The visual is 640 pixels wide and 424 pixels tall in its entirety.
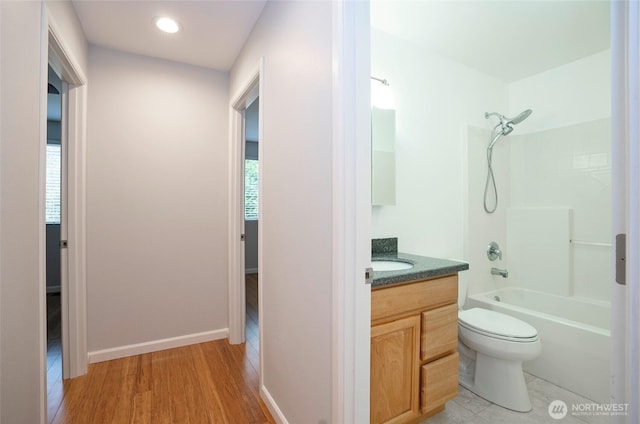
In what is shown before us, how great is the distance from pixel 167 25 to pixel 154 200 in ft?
4.17

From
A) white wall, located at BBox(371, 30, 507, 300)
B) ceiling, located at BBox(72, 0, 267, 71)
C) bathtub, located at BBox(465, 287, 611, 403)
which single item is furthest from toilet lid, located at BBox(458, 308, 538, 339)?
ceiling, located at BBox(72, 0, 267, 71)

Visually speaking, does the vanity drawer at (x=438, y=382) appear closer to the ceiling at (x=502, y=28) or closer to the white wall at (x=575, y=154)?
the white wall at (x=575, y=154)

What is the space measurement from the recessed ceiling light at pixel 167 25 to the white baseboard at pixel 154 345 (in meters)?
2.36

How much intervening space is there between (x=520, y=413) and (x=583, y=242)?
1574 millimetres

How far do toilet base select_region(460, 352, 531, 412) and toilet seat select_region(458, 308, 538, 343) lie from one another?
178 mm

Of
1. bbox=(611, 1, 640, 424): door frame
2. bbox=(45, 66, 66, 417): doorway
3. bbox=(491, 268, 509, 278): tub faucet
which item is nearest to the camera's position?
bbox=(611, 1, 640, 424): door frame

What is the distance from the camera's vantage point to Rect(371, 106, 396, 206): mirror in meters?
1.95

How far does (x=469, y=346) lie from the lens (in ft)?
6.02

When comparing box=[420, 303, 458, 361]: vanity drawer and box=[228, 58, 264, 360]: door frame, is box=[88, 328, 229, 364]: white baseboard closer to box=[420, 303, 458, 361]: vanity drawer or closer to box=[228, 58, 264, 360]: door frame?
box=[228, 58, 264, 360]: door frame

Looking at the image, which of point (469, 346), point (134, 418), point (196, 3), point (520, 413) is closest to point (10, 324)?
point (134, 418)

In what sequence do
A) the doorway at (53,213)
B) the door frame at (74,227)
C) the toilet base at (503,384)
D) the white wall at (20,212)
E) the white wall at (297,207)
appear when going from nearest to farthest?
the white wall at (20,212) < the white wall at (297,207) < the toilet base at (503,384) < the door frame at (74,227) < the doorway at (53,213)

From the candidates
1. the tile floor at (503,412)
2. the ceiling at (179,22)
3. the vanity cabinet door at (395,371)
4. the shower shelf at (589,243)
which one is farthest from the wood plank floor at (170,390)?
the shower shelf at (589,243)

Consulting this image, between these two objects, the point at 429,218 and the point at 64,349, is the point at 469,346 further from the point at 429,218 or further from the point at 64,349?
the point at 64,349

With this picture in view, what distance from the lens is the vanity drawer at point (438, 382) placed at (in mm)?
1437
